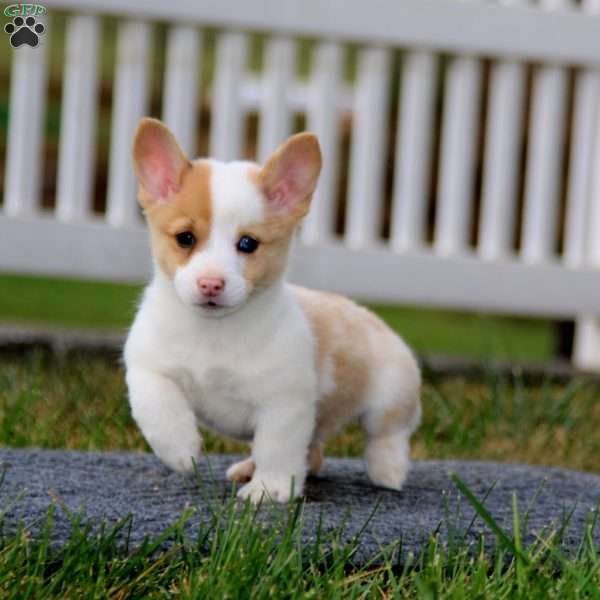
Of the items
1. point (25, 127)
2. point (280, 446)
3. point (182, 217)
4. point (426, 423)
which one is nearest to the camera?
point (182, 217)

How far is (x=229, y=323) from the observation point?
2725mm

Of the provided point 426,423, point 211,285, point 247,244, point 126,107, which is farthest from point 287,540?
point 126,107

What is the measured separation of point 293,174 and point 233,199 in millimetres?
219

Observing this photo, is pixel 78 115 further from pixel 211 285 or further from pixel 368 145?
pixel 211 285

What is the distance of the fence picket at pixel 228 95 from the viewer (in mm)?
5703

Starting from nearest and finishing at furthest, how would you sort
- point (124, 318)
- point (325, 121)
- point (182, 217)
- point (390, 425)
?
point (182, 217)
point (390, 425)
point (325, 121)
point (124, 318)

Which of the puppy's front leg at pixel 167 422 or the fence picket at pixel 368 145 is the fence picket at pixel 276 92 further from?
the puppy's front leg at pixel 167 422

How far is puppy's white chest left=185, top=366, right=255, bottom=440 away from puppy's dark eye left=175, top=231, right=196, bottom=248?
281 millimetres

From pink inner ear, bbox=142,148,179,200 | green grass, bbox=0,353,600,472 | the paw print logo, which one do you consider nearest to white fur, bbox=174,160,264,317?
pink inner ear, bbox=142,148,179,200

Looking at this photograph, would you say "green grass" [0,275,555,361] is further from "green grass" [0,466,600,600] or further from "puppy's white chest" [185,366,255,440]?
"green grass" [0,466,600,600]

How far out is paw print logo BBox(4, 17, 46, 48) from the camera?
15.2 ft

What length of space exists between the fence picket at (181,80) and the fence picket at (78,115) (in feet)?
1.07

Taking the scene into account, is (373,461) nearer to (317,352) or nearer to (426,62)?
(317,352)

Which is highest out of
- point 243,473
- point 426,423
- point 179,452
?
point 179,452
